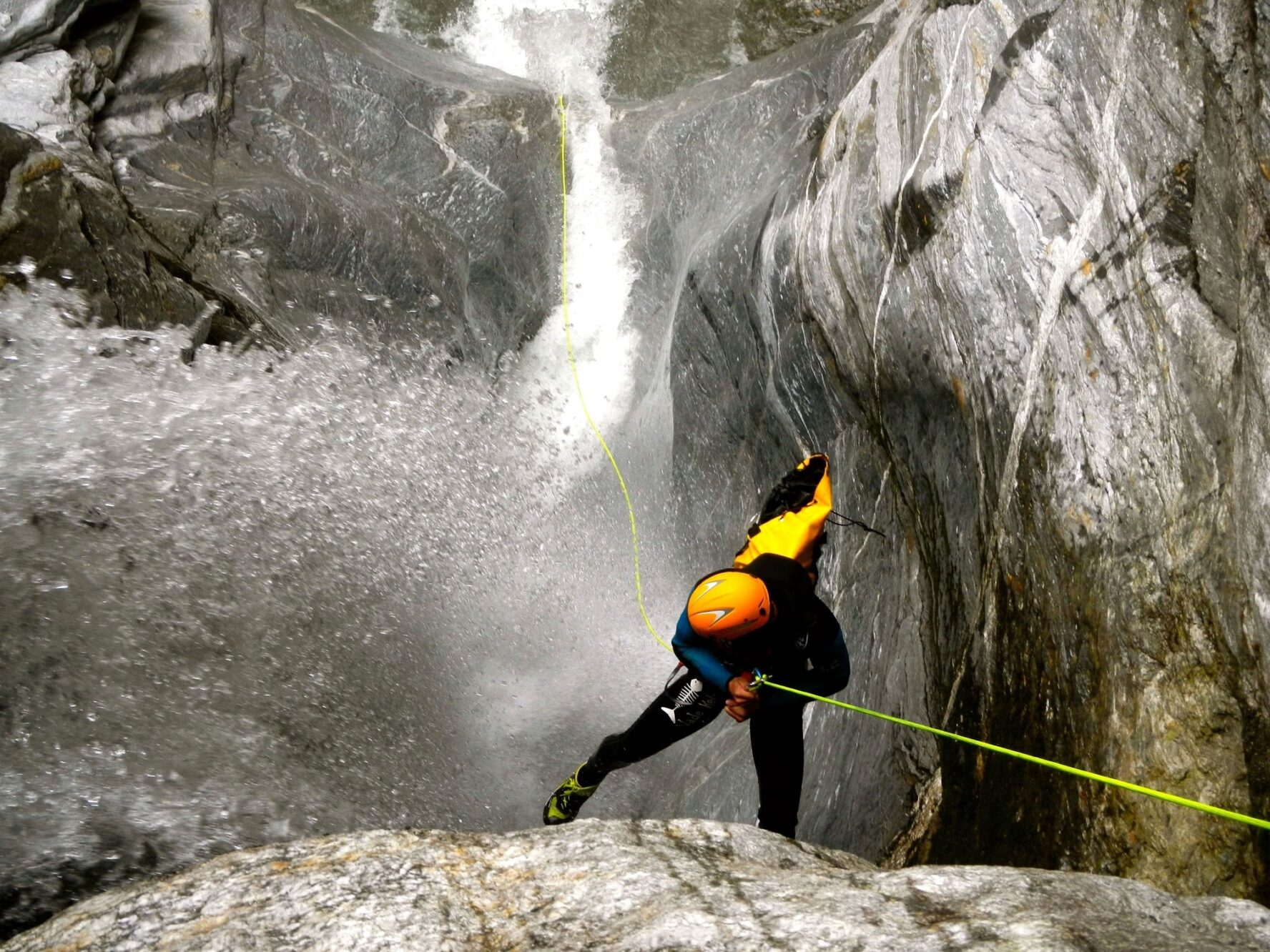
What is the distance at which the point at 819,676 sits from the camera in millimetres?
4414

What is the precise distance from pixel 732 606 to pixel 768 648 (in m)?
0.40

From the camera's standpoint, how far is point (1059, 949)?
2203 millimetres

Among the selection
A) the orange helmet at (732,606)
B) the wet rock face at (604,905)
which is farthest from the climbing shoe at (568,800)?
the wet rock face at (604,905)

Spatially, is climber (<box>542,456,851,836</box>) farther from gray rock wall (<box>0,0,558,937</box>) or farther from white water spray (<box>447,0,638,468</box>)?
white water spray (<box>447,0,638,468</box>)

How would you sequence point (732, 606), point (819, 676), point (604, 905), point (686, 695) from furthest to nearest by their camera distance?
point (686, 695) → point (819, 676) → point (732, 606) → point (604, 905)

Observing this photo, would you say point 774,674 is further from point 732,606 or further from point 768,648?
point 732,606

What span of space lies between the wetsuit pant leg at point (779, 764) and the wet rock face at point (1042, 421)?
51 cm

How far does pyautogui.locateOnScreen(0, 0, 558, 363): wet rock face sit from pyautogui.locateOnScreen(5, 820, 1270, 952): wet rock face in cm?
469

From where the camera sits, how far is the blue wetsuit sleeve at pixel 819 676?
4.38m

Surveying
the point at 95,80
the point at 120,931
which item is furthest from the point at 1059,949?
the point at 95,80

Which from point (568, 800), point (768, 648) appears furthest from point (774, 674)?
point (568, 800)

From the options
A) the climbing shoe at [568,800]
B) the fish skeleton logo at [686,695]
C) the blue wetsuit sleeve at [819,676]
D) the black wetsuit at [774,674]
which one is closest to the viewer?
the black wetsuit at [774,674]

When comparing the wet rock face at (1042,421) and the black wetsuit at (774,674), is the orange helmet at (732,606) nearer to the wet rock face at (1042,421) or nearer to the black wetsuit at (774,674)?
the black wetsuit at (774,674)

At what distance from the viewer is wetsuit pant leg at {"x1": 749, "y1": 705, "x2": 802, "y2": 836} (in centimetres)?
444
